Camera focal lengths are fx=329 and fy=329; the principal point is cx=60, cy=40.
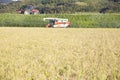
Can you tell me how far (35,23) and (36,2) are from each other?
67.7m

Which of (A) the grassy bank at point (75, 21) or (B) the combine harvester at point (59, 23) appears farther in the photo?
(A) the grassy bank at point (75, 21)

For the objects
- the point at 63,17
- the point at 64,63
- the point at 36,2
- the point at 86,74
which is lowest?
the point at 36,2

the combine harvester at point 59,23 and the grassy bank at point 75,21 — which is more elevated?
the combine harvester at point 59,23

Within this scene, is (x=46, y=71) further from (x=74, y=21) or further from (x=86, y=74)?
(x=74, y=21)

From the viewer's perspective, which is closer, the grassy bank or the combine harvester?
the combine harvester

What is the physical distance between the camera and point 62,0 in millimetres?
119688

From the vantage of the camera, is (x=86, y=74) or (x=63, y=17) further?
(x=63, y=17)

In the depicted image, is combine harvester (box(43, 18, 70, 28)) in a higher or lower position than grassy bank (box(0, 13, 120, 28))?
higher

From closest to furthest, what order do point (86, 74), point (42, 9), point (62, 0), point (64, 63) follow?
point (86, 74)
point (64, 63)
point (42, 9)
point (62, 0)

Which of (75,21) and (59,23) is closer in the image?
(59,23)

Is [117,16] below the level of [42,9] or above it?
above

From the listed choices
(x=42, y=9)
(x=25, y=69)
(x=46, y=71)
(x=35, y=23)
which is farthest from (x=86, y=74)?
(x=42, y=9)

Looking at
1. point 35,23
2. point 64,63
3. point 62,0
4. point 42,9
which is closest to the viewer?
point 64,63

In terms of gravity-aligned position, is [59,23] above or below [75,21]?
above
